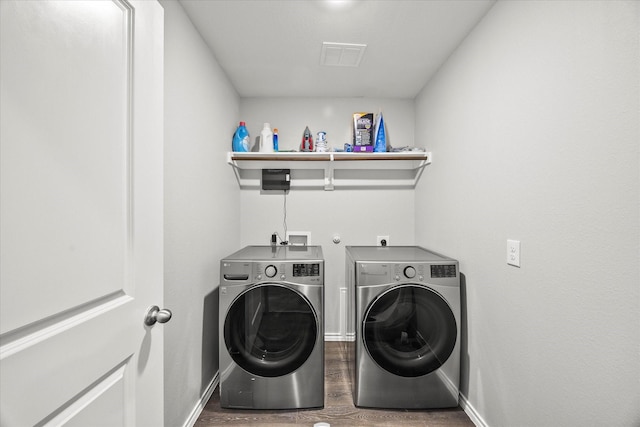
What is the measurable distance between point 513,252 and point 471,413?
107cm

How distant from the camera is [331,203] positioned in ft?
8.85

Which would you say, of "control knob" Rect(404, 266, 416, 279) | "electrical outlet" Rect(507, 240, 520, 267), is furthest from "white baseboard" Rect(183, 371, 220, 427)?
"electrical outlet" Rect(507, 240, 520, 267)

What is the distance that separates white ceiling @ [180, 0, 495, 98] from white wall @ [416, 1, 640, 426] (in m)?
0.22

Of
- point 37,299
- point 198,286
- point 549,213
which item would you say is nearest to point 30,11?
point 37,299

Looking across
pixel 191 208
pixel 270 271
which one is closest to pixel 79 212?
pixel 191 208

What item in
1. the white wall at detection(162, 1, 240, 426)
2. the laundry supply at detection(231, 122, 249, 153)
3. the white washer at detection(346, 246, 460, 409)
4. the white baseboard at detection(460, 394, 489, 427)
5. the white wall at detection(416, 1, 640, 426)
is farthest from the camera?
the laundry supply at detection(231, 122, 249, 153)

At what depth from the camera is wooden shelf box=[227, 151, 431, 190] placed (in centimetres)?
244

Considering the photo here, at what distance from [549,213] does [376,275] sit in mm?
917

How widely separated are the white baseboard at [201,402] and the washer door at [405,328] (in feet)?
3.54

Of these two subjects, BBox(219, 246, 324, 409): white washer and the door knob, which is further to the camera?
BBox(219, 246, 324, 409): white washer

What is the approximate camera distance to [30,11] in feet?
1.83

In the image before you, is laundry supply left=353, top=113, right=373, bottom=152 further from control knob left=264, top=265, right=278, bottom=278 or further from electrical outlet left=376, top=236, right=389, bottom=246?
control knob left=264, top=265, right=278, bottom=278

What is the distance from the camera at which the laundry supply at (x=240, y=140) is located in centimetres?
237

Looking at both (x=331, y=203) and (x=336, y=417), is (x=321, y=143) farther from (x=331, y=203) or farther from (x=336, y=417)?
(x=336, y=417)
